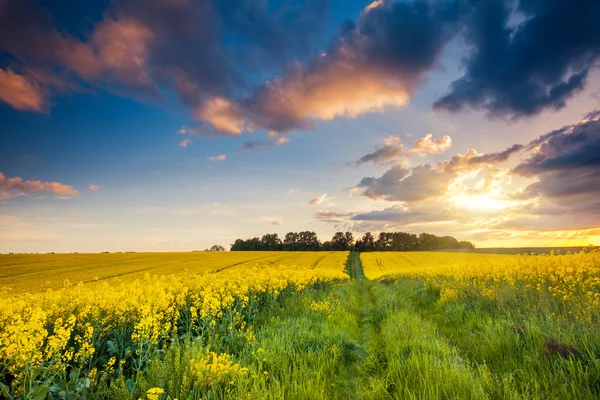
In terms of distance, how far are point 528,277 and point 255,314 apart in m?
9.08

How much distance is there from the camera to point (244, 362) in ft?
16.2

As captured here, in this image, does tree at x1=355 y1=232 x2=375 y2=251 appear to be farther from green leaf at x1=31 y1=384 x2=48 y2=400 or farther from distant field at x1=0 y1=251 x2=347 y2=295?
green leaf at x1=31 y1=384 x2=48 y2=400

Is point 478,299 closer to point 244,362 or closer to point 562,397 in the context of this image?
point 562,397

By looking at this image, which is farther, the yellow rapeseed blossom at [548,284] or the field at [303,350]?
the yellow rapeseed blossom at [548,284]

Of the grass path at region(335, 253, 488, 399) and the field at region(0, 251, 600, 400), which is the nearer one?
the grass path at region(335, 253, 488, 399)

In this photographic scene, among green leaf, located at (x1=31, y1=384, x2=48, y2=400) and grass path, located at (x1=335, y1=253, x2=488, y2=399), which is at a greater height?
green leaf, located at (x1=31, y1=384, x2=48, y2=400)

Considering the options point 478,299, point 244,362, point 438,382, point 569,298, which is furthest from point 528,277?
point 244,362

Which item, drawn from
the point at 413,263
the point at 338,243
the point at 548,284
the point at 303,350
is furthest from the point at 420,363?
the point at 338,243

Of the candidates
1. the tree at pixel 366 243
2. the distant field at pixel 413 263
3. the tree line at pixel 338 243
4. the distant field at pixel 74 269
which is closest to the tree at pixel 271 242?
the tree line at pixel 338 243

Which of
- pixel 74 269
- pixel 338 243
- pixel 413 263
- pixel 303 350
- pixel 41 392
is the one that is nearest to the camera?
pixel 41 392

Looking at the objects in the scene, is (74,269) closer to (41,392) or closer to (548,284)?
(41,392)

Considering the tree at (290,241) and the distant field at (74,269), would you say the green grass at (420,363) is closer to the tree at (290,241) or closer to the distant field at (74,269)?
the distant field at (74,269)

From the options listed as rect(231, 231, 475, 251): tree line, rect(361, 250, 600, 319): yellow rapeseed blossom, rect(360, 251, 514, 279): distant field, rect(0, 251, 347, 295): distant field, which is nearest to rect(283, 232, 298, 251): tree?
rect(231, 231, 475, 251): tree line

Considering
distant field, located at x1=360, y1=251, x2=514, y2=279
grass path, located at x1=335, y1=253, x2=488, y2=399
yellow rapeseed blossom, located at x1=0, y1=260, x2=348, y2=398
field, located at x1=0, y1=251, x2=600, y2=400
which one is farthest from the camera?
distant field, located at x1=360, y1=251, x2=514, y2=279
